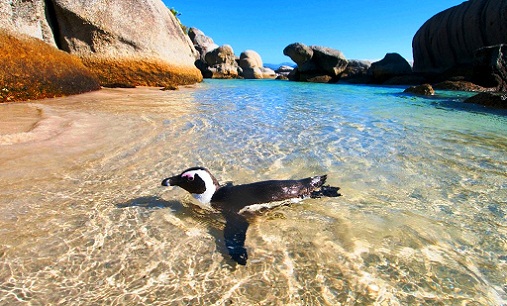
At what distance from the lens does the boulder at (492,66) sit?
1549 cm

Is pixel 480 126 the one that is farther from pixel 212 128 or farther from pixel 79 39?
pixel 79 39

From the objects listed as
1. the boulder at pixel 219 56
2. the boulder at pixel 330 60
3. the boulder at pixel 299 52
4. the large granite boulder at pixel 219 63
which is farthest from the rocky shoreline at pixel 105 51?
the boulder at pixel 219 56

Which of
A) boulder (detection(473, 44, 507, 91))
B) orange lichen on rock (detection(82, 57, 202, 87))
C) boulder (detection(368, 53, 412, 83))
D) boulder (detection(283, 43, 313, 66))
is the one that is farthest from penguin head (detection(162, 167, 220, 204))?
boulder (detection(283, 43, 313, 66))

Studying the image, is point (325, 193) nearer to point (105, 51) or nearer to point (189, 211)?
Answer: point (189, 211)

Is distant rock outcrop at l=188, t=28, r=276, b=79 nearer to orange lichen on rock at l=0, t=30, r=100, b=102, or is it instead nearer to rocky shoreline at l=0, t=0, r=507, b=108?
rocky shoreline at l=0, t=0, r=507, b=108

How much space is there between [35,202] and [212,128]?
3.10m

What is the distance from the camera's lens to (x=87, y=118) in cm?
529

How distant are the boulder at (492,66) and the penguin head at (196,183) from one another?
18.6 m

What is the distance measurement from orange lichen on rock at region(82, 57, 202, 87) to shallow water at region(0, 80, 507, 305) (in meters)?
6.18

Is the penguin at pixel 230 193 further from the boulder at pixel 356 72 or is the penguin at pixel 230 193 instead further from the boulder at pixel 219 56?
the boulder at pixel 219 56

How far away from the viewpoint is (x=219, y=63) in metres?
33.2

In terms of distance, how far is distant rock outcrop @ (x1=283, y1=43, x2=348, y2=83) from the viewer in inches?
1252

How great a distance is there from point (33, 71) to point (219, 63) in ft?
89.4

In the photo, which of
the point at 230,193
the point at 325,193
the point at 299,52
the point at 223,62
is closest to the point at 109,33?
the point at 230,193
